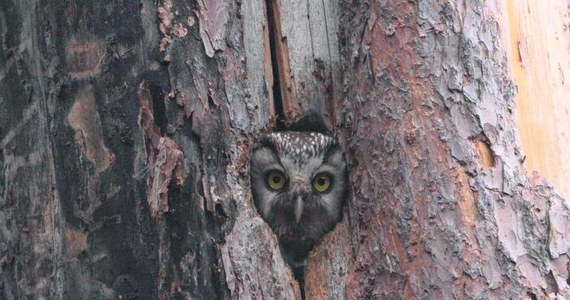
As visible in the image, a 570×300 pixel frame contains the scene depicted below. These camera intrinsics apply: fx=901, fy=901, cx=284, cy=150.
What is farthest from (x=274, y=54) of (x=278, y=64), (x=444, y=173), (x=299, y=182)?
(x=444, y=173)

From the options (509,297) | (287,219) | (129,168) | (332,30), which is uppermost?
(332,30)

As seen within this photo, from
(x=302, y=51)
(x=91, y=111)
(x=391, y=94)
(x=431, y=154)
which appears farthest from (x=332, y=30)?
(x=91, y=111)

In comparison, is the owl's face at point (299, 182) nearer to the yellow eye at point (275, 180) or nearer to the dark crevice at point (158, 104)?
the yellow eye at point (275, 180)

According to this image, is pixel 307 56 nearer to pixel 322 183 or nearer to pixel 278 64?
pixel 278 64

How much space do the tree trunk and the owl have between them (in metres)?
0.32

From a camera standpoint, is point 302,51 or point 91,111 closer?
point 91,111

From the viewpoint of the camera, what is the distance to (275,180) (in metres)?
3.94

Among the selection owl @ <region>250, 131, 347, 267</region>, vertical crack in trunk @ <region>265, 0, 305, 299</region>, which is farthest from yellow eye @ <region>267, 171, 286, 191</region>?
vertical crack in trunk @ <region>265, 0, 305, 299</region>

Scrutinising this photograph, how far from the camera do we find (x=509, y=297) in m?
2.89

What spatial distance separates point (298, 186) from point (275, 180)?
120 millimetres

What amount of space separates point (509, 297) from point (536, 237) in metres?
0.24

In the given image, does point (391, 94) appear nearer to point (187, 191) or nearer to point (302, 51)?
point (302, 51)

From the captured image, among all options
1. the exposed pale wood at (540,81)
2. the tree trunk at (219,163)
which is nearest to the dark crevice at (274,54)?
the tree trunk at (219,163)

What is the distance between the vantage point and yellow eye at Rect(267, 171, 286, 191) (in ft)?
12.8
